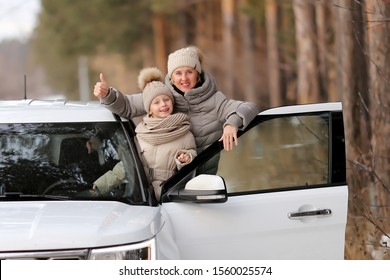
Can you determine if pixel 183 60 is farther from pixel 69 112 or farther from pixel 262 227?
pixel 262 227

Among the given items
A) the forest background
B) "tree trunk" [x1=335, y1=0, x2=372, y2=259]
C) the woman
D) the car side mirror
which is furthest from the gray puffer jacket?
"tree trunk" [x1=335, y1=0, x2=372, y2=259]


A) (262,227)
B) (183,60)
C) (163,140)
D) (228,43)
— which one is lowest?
(262,227)

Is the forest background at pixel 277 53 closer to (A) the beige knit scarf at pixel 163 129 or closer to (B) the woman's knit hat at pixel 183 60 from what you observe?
(B) the woman's knit hat at pixel 183 60

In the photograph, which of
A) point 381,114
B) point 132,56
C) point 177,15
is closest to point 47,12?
point 132,56

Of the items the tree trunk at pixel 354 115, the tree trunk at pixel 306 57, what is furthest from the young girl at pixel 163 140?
the tree trunk at pixel 306 57

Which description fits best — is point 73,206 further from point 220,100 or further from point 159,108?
point 220,100

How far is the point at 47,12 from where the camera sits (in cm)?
5762

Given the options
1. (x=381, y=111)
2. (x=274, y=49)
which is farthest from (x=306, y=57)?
(x=381, y=111)

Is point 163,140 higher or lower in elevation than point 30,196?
higher

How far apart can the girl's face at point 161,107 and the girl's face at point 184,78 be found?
23 cm

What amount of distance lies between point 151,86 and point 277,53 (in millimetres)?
30009

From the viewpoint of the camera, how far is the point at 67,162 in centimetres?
611

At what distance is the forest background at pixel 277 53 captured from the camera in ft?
26.4

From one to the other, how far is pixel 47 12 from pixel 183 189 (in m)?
53.1
